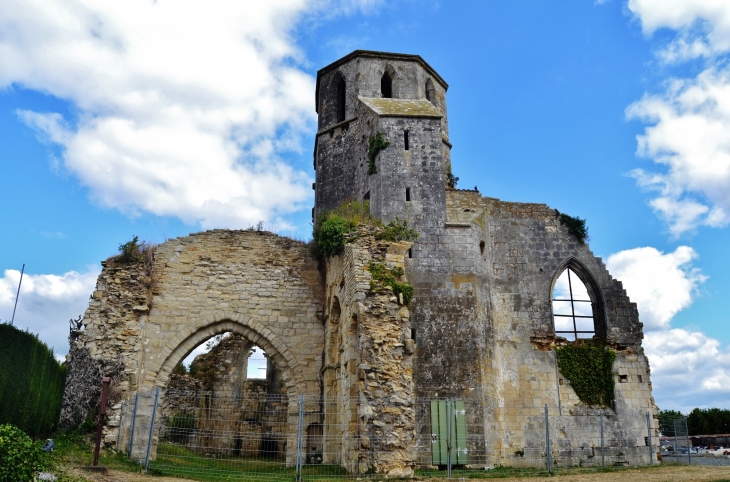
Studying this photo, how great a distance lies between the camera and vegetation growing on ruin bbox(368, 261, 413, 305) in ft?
39.4

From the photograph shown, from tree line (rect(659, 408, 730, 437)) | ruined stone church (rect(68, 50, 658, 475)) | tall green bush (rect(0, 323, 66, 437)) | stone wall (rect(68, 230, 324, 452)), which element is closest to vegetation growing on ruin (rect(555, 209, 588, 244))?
ruined stone church (rect(68, 50, 658, 475))

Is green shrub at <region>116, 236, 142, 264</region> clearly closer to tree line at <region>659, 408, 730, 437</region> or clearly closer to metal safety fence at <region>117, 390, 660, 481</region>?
metal safety fence at <region>117, 390, 660, 481</region>

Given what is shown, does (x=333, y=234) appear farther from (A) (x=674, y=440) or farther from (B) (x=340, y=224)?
(A) (x=674, y=440)

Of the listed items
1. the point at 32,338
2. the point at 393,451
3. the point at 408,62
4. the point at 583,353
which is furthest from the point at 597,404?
the point at 32,338

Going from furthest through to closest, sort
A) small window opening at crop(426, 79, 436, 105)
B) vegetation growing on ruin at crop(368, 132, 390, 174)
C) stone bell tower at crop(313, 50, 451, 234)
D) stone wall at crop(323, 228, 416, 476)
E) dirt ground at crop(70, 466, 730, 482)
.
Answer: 1. small window opening at crop(426, 79, 436, 105)
2. vegetation growing on ruin at crop(368, 132, 390, 174)
3. stone bell tower at crop(313, 50, 451, 234)
4. stone wall at crop(323, 228, 416, 476)
5. dirt ground at crop(70, 466, 730, 482)

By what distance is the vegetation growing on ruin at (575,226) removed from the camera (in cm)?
1648

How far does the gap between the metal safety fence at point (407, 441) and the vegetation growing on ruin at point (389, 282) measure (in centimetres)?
217

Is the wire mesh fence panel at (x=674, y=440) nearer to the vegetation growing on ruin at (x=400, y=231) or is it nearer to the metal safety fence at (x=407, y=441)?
the metal safety fence at (x=407, y=441)

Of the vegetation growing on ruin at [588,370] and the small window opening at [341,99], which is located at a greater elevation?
the small window opening at [341,99]

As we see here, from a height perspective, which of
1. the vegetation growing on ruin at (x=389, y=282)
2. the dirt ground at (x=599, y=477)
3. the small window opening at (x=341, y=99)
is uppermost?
the small window opening at (x=341, y=99)

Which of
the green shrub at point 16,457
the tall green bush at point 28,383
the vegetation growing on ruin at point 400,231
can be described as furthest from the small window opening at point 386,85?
the green shrub at point 16,457

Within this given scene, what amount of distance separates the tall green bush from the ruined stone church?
2.47ft

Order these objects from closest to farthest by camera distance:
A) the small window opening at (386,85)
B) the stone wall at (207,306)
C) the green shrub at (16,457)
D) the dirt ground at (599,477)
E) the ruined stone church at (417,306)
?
1. the green shrub at (16,457)
2. the dirt ground at (599,477)
3. the ruined stone church at (417,306)
4. the stone wall at (207,306)
5. the small window opening at (386,85)

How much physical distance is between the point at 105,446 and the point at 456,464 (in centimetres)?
743
